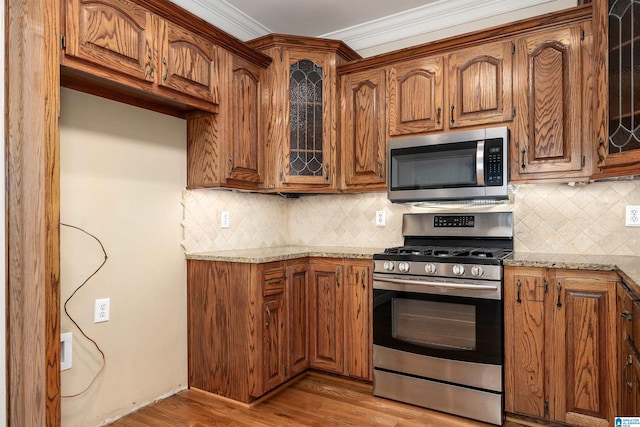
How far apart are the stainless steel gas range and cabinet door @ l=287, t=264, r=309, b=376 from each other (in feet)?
1.68

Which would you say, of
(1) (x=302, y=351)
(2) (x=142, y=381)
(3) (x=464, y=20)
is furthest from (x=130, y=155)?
(3) (x=464, y=20)

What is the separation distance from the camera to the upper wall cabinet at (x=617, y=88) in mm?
1932

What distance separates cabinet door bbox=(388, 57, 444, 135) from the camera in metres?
2.71

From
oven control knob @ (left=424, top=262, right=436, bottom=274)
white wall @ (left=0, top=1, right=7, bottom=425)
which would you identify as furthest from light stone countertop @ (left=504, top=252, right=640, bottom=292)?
white wall @ (left=0, top=1, right=7, bottom=425)

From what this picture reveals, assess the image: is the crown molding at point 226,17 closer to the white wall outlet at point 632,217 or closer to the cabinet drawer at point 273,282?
the cabinet drawer at point 273,282

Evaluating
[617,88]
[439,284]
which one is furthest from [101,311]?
[617,88]

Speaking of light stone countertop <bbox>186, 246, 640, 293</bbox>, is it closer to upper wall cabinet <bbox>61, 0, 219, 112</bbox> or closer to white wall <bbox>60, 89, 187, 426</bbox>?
white wall <bbox>60, 89, 187, 426</bbox>

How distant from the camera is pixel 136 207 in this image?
8.13ft

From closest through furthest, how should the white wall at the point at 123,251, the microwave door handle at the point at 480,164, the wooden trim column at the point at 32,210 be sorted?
the wooden trim column at the point at 32,210 < the white wall at the point at 123,251 < the microwave door handle at the point at 480,164

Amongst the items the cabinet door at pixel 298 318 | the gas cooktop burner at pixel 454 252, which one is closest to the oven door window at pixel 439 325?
the gas cooktop burner at pixel 454 252

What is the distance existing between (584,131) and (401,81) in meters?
1.16

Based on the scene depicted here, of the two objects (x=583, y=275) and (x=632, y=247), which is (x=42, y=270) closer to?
(x=583, y=275)

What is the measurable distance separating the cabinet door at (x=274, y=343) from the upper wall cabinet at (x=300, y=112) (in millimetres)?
858

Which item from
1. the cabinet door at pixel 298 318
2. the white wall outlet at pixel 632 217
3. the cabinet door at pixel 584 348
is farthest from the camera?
the cabinet door at pixel 298 318
